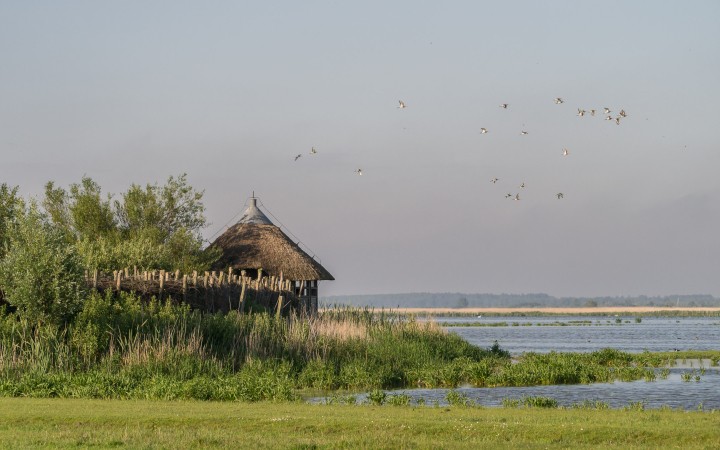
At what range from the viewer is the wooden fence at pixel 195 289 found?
33.5 meters

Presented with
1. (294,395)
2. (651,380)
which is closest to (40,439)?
(294,395)

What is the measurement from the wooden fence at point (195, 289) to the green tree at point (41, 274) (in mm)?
2407

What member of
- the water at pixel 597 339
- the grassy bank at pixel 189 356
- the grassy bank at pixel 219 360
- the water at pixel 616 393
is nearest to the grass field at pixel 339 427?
the grassy bank at pixel 189 356

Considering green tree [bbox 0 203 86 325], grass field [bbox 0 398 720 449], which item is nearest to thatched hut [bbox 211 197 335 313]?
green tree [bbox 0 203 86 325]

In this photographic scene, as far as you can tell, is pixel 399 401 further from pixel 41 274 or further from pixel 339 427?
pixel 41 274

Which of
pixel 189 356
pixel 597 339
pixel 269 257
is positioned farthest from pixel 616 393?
pixel 597 339

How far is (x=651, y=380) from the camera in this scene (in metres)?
31.3

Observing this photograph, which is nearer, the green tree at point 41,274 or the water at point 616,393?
the water at point 616,393

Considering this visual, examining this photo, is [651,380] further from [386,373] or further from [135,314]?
[135,314]

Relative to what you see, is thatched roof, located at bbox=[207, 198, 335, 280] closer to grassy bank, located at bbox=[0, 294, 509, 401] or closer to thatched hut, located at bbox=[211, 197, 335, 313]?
thatched hut, located at bbox=[211, 197, 335, 313]

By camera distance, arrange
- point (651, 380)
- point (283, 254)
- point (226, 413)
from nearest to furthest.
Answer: point (226, 413) < point (651, 380) < point (283, 254)

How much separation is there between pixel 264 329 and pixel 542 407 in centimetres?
1156

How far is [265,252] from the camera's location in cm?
5234

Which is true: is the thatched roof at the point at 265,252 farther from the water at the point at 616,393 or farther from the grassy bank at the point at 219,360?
the water at the point at 616,393
